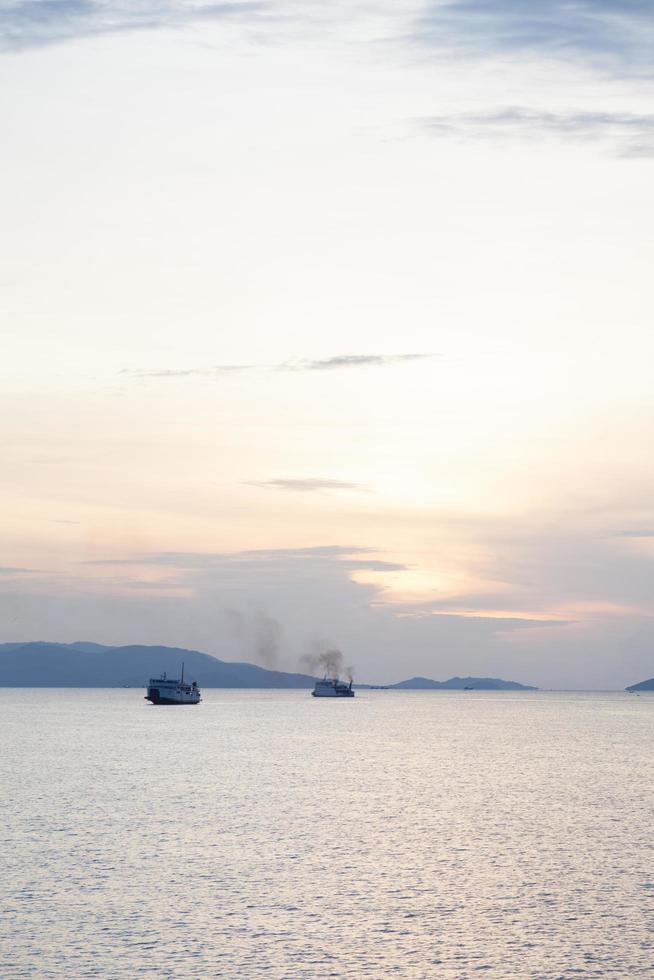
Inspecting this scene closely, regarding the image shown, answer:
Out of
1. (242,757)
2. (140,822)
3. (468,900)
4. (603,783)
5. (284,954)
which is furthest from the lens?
(242,757)

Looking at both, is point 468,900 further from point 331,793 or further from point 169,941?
point 331,793

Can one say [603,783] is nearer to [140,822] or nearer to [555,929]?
[140,822]

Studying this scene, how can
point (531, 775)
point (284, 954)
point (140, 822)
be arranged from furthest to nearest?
point (531, 775) < point (140, 822) < point (284, 954)

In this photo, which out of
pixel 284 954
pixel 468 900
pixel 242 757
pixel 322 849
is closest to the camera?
pixel 284 954

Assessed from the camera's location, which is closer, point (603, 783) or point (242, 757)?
point (603, 783)

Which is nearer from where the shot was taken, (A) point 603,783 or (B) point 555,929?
(B) point 555,929

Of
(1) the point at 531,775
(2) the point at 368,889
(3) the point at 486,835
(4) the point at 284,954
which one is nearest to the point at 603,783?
(1) the point at 531,775

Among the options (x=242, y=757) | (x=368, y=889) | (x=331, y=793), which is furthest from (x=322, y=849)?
(x=242, y=757)

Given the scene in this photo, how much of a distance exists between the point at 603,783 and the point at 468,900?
Answer: 77604 millimetres

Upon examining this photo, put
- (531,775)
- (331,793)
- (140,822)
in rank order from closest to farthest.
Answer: (140,822), (331,793), (531,775)

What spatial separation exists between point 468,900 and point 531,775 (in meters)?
85.7

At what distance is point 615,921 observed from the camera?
60094mm

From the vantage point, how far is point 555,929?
58.2 meters

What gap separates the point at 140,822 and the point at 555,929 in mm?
43780
